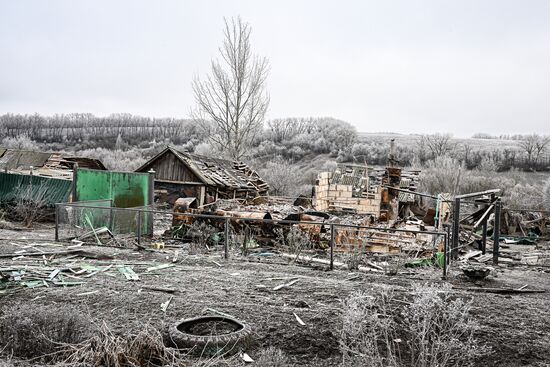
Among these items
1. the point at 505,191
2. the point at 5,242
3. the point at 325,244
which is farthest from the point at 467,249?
the point at 505,191

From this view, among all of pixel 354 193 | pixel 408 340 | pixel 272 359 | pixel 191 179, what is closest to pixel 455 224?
pixel 408 340

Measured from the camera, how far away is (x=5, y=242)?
44.2 feet

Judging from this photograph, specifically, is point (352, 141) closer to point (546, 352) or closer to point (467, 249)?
point (467, 249)

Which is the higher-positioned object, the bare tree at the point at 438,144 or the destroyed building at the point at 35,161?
the bare tree at the point at 438,144

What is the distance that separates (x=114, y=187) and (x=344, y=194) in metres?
14.3

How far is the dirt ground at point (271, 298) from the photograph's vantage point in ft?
20.2

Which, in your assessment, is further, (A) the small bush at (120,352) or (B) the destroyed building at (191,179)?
(B) the destroyed building at (191,179)

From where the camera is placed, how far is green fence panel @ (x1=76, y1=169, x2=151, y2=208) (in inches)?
649

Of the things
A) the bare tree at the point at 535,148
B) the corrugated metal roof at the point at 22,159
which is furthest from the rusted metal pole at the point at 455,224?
the bare tree at the point at 535,148

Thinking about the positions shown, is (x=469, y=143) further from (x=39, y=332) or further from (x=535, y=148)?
(x=39, y=332)

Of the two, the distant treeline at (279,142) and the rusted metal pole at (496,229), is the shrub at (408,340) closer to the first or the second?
the rusted metal pole at (496,229)

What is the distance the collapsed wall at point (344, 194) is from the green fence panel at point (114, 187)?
39.9 ft

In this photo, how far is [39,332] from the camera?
5.67 m

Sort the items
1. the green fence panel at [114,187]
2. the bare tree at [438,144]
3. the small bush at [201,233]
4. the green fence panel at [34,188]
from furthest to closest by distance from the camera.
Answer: the bare tree at [438,144], the green fence panel at [34,188], the green fence panel at [114,187], the small bush at [201,233]
